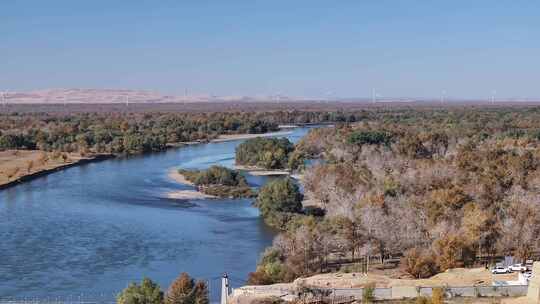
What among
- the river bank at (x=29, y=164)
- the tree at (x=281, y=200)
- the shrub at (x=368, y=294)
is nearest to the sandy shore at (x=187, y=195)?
the tree at (x=281, y=200)

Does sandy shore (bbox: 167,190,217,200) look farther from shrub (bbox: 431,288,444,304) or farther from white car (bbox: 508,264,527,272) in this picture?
shrub (bbox: 431,288,444,304)

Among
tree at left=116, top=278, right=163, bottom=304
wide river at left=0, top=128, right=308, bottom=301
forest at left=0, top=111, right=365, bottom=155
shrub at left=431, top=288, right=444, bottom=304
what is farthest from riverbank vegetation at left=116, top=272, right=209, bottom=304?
forest at left=0, top=111, right=365, bottom=155

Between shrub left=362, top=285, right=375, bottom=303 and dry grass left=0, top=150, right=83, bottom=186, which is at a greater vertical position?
shrub left=362, top=285, right=375, bottom=303

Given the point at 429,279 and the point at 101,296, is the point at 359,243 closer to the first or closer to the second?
the point at 429,279

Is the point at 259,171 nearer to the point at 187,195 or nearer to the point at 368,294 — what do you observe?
the point at 187,195

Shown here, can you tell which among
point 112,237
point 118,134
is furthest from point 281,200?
point 118,134
